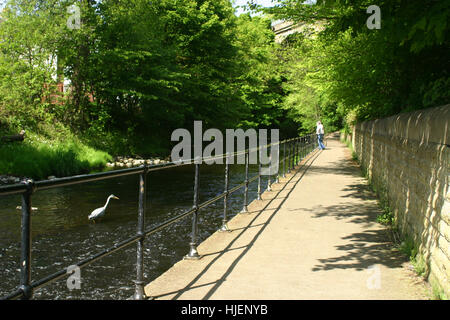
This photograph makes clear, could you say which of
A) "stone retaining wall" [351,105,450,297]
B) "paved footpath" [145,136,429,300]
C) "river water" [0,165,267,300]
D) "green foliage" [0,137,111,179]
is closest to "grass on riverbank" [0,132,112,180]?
"green foliage" [0,137,111,179]

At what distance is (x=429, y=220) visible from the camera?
4.93 meters

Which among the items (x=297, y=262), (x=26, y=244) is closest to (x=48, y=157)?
(x=297, y=262)

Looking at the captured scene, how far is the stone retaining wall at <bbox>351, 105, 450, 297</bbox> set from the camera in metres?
4.25

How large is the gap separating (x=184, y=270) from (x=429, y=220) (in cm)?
274

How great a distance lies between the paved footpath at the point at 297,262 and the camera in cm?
458

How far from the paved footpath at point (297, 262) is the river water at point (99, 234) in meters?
1.65

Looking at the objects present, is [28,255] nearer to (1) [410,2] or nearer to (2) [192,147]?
(1) [410,2]

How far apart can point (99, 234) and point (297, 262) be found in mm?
5783

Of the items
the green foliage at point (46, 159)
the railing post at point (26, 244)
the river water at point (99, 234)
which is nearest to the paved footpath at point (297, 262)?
the river water at point (99, 234)

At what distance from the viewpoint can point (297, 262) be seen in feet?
18.7

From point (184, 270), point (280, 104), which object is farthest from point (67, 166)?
point (280, 104)

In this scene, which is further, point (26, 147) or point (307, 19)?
point (26, 147)

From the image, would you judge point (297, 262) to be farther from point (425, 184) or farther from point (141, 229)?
point (141, 229)

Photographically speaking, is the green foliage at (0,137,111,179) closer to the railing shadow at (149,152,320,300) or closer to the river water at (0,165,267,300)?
the river water at (0,165,267,300)
